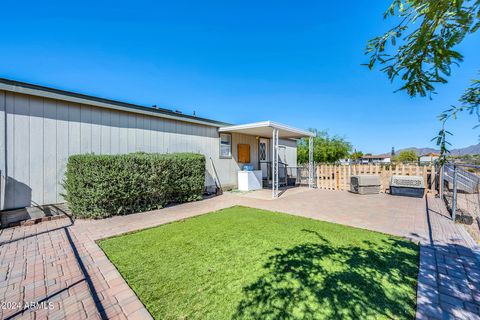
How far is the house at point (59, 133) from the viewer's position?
472cm

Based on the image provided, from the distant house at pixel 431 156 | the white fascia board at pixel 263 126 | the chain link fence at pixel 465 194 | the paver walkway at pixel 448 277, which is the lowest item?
the paver walkway at pixel 448 277

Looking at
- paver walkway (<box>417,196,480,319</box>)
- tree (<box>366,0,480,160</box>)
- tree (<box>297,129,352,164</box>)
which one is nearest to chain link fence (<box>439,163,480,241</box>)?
paver walkway (<box>417,196,480,319</box>)

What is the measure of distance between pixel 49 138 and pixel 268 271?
249 inches

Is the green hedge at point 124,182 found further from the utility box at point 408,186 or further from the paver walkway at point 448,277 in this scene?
the utility box at point 408,186

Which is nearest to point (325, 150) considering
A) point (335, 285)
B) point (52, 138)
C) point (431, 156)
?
point (431, 156)

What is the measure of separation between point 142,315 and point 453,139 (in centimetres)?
292

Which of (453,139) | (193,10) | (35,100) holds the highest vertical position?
(193,10)

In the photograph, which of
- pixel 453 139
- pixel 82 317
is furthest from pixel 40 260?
pixel 453 139

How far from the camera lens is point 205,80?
13773mm

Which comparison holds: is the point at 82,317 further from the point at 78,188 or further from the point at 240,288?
the point at 78,188

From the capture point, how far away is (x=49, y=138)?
525 cm

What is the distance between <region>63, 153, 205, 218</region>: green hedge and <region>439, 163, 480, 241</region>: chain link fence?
661 cm

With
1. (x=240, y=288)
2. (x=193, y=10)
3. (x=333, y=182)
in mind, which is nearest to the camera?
(x=240, y=288)

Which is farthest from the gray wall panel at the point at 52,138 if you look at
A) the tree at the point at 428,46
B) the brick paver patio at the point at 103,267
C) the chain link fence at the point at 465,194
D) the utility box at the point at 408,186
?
the utility box at the point at 408,186
